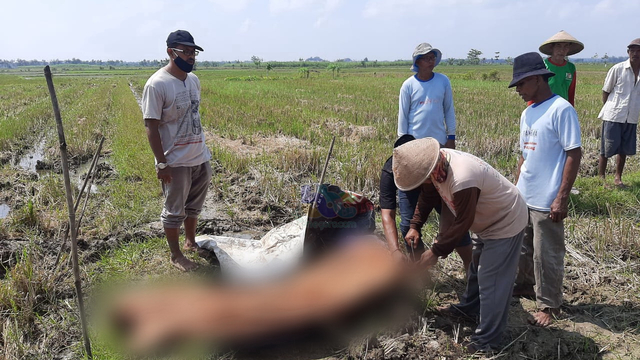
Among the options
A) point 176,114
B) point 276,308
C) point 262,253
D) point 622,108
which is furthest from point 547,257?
point 622,108

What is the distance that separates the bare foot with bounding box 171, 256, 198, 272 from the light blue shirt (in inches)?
77.1

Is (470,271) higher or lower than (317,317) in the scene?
higher

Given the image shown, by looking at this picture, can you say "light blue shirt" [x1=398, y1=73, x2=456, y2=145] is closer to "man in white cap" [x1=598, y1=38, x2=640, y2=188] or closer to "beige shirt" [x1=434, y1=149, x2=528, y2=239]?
"beige shirt" [x1=434, y1=149, x2=528, y2=239]

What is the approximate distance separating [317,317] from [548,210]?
1452 mm

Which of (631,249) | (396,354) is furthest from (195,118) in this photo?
(631,249)

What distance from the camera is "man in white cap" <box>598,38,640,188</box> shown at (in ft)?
14.7

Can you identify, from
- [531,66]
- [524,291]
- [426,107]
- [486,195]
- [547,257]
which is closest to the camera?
[486,195]

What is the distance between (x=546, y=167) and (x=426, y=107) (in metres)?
1.12

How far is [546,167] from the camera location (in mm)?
2338

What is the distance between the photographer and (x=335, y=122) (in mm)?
9461

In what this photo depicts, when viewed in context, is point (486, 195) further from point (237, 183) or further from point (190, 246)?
point (237, 183)

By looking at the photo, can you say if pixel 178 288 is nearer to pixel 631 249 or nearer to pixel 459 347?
pixel 459 347

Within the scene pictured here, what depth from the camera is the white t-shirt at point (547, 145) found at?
7.29 ft

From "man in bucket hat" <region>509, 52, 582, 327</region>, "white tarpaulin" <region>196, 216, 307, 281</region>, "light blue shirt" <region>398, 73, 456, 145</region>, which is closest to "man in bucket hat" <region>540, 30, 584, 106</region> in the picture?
"light blue shirt" <region>398, 73, 456, 145</region>
